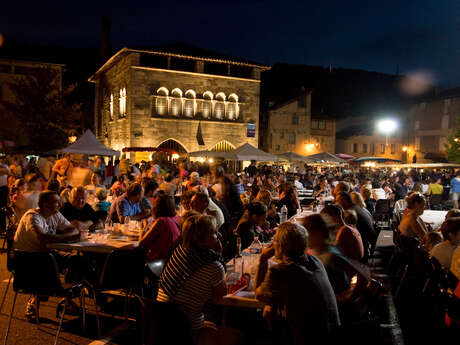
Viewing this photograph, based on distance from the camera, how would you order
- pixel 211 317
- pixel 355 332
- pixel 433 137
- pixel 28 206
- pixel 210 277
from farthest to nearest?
pixel 433 137 → pixel 28 206 → pixel 211 317 → pixel 210 277 → pixel 355 332

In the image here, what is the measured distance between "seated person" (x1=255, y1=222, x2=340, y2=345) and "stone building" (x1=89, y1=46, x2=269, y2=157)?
24.7 m

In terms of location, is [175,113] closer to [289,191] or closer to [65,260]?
[289,191]

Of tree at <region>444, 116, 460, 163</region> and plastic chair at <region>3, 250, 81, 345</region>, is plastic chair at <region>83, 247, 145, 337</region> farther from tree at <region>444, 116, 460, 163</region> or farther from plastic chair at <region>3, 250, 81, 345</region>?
tree at <region>444, 116, 460, 163</region>

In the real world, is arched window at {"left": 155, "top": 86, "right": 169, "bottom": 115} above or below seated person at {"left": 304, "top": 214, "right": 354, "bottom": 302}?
above

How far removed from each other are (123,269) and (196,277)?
1728 millimetres

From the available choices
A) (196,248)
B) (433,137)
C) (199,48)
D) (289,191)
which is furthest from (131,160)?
(433,137)

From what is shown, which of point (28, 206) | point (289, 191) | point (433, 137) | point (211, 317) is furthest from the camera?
point (433, 137)

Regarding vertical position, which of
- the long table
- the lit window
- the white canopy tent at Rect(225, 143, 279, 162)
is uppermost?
the lit window

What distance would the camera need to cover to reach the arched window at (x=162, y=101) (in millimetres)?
27375

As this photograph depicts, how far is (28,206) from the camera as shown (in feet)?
26.0

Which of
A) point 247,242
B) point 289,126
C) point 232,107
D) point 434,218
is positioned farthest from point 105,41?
point 247,242

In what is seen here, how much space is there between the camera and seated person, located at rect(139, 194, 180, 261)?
494 centimetres

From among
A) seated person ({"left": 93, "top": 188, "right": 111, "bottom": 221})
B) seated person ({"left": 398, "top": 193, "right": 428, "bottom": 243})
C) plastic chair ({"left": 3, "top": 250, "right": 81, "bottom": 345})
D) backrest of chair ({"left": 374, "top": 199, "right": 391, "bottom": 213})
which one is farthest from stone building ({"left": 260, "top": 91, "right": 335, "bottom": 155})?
plastic chair ({"left": 3, "top": 250, "right": 81, "bottom": 345})

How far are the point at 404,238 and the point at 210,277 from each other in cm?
374
